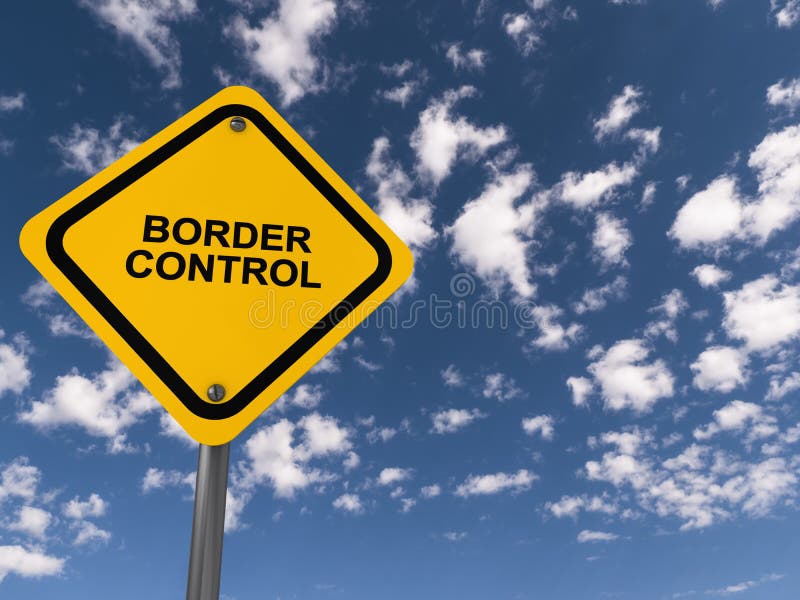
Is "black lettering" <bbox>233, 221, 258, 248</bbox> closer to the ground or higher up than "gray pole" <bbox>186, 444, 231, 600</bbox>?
higher up

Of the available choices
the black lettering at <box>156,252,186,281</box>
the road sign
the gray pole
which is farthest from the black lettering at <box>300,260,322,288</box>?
the gray pole

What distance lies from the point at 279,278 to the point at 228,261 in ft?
0.57

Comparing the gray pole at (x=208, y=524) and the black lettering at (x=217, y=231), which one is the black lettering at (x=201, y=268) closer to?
the black lettering at (x=217, y=231)

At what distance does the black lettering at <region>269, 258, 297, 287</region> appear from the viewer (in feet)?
6.52

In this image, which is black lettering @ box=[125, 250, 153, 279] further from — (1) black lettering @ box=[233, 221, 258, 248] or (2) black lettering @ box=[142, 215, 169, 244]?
(1) black lettering @ box=[233, 221, 258, 248]

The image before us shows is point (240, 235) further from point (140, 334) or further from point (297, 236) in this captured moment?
point (140, 334)

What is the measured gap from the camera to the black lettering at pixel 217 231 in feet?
6.51

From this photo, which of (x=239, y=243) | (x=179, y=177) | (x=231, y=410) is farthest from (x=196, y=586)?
(x=179, y=177)

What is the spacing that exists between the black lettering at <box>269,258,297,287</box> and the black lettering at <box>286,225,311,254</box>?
2.1 inches

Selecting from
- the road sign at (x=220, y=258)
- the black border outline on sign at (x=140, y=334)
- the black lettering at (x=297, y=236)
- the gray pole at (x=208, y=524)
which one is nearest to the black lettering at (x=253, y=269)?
the road sign at (x=220, y=258)

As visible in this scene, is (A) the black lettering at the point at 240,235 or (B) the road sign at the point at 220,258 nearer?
(B) the road sign at the point at 220,258

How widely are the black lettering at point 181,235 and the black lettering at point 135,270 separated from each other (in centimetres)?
10

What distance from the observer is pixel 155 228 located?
78.3 inches

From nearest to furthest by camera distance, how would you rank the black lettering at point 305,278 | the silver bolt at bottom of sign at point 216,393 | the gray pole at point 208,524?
the gray pole at point 208,524, the silver bolt at bottom of sign at point 216,393, the black lettering at point 305,278
